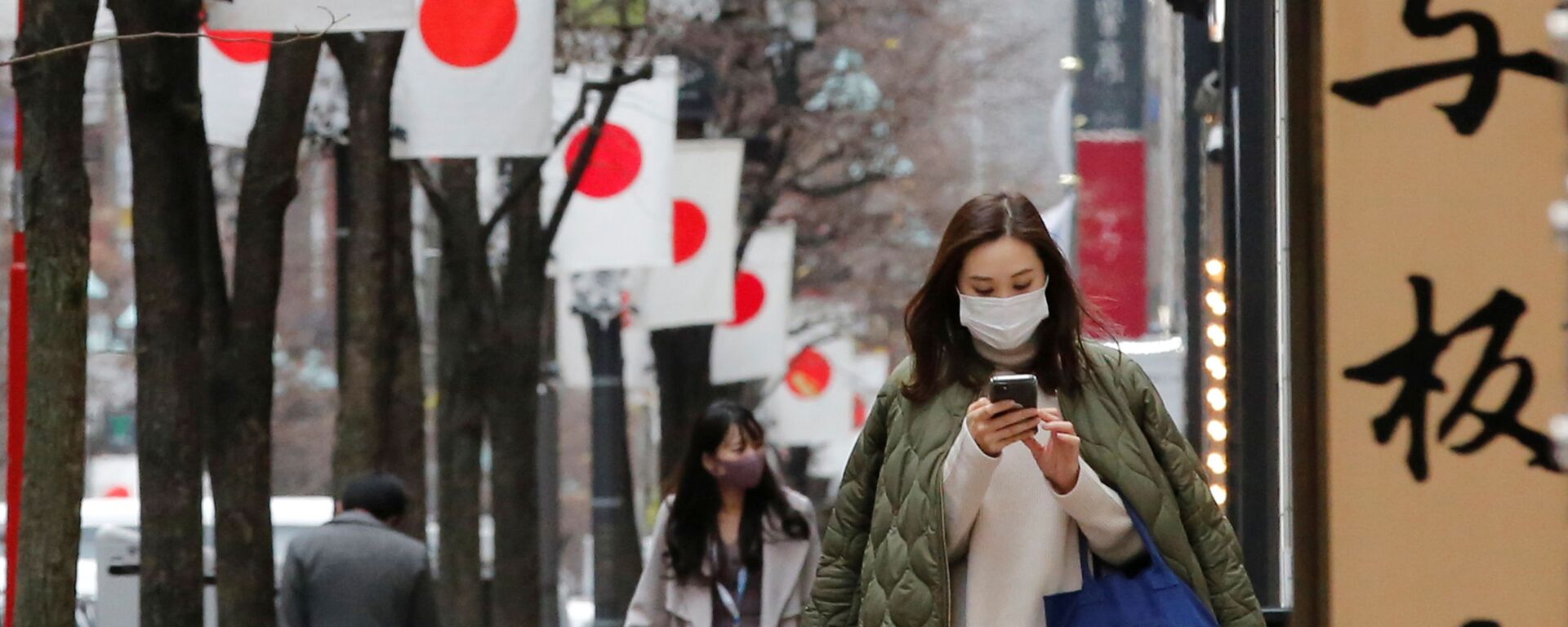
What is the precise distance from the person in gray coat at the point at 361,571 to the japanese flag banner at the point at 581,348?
7640 mm

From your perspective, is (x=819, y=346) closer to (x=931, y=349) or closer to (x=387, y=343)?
(x=387, y=343)

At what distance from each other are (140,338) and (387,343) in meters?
4.84

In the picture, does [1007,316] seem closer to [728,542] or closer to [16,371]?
[728,542]

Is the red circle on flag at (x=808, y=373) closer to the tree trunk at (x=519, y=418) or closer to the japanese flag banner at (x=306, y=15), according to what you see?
the tree trunk at (x=519, y=418)

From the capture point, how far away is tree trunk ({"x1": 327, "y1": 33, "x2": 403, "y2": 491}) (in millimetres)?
14156

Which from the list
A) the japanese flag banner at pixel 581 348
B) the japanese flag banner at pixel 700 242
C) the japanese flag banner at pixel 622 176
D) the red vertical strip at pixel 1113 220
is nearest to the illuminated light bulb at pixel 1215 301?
the japanese flag banner at pixel 622 176

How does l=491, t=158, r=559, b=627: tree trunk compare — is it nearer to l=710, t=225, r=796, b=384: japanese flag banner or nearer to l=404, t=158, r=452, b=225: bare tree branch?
l=404, t=158, r=452, b=225: bare tree branch

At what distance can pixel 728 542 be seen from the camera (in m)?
8.65

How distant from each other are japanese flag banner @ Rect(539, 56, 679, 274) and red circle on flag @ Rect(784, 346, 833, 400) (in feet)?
45.1

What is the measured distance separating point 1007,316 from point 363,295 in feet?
33.5

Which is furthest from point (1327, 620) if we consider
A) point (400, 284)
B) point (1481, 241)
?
point (400, 284)

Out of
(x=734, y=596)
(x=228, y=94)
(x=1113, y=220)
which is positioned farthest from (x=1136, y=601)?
(x=1113, y=220)

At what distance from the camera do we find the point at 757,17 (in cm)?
2258

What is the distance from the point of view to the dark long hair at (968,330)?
196 inches
